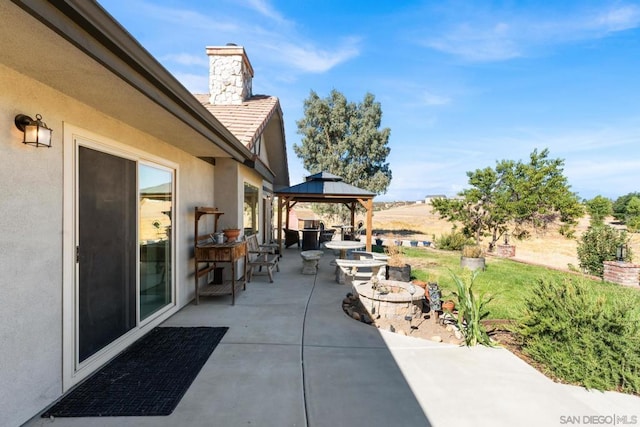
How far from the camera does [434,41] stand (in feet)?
36.0

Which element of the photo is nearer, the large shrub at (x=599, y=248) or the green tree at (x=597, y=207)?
the large shrub at (x=599, y=248)

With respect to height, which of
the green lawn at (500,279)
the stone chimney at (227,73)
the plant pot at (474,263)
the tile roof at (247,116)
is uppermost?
the stone chimney at (227,73)

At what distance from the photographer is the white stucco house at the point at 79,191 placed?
2109 mm

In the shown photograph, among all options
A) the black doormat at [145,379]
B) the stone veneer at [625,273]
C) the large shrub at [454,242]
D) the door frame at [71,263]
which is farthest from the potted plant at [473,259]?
the door frame at [71,263]

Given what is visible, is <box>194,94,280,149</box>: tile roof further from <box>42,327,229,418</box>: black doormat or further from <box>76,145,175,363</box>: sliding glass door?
<box>42,327,229,418</box>: black doormat

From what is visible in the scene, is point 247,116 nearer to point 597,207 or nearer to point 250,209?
point 250,209

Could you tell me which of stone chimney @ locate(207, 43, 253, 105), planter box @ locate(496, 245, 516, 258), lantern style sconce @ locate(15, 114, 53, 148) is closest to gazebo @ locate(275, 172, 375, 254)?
stone chimney @ locate(207, 43, 253, 105)

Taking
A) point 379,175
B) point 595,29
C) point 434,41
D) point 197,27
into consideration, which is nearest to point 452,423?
point 197,27

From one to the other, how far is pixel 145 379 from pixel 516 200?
17.2 metres

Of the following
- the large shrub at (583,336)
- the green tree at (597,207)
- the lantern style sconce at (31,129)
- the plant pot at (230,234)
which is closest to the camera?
the lantern style sconce at (31,129)

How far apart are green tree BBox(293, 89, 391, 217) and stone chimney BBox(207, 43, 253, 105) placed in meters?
14.7

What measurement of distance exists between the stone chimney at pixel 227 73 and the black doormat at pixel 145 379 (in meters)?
7.21

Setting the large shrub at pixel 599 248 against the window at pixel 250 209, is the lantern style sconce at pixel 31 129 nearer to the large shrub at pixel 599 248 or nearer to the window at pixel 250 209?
the window at pixel 250 209

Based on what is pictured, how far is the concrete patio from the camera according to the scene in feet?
8.47
